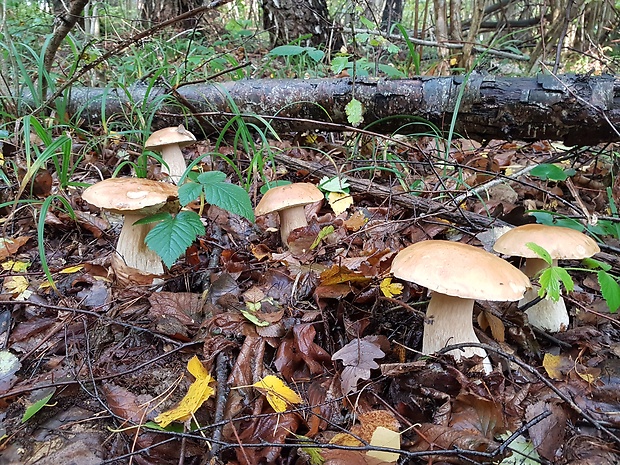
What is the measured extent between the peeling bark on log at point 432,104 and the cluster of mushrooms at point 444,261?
99cm

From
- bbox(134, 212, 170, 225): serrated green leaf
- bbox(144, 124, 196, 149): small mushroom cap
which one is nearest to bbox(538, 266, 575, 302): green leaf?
bbox(134, 212, 170, 225): serrated green leaf

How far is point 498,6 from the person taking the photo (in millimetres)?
7398

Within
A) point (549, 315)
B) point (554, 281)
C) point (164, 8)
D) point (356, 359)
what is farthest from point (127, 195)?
point (164, 8)

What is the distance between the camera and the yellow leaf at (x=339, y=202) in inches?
118

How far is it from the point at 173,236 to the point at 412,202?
1.70 metres

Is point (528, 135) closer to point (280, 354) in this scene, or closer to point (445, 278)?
Answer: point (445, 278)

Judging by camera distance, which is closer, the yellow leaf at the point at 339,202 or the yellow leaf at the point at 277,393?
the yellow leaf at the point at 277,393

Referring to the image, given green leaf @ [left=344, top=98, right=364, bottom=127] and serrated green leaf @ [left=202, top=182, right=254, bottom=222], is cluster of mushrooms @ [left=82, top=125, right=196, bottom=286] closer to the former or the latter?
serrated green leaf @ [left=202, top=182, right=254, bottom=222]

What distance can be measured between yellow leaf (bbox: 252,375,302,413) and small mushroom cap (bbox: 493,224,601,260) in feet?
3.71

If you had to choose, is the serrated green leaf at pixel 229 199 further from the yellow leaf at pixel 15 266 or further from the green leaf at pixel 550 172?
the green leaf at pixel 550 172

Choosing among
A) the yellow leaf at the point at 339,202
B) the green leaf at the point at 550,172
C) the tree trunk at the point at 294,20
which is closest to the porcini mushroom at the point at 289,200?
the yellow leaf at the point at 339,202

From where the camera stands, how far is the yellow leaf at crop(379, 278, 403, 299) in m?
1.97

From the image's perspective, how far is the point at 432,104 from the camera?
3482mm

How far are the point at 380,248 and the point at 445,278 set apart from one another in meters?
1.03
